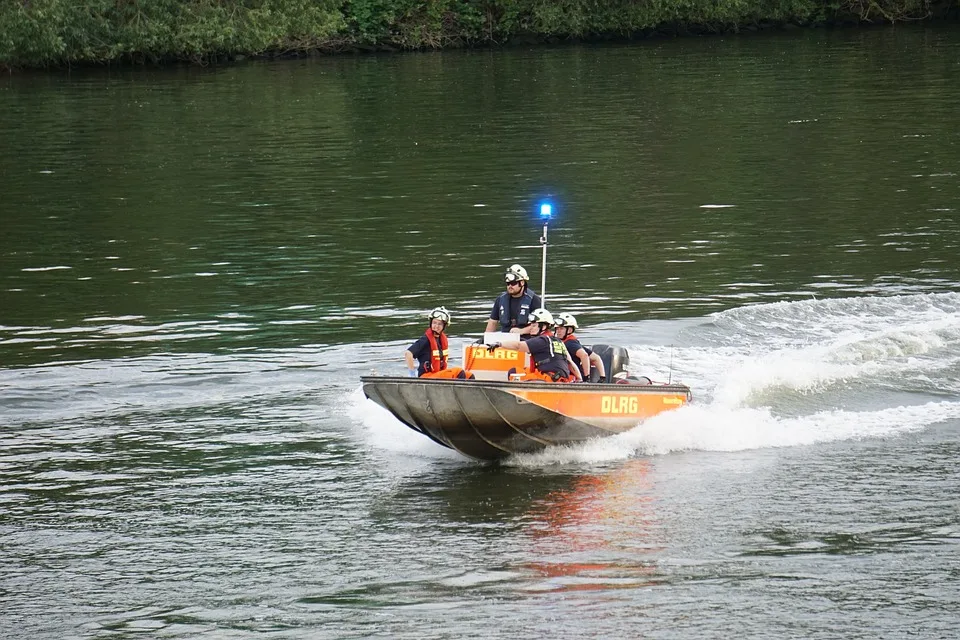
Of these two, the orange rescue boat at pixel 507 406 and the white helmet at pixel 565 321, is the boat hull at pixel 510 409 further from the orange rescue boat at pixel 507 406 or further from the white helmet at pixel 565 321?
the white helmet at pixel 565 321

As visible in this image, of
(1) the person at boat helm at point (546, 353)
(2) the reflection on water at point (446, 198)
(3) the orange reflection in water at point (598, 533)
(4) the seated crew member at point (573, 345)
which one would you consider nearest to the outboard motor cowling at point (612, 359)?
(4) the seated crew member at point (573, 345)

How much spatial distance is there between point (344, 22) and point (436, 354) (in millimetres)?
63249

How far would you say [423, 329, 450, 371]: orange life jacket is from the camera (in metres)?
17.5

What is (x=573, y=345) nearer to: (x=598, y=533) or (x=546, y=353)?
(x=546, y=353)

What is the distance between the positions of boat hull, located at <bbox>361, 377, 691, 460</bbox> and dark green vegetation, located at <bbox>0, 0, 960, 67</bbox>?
53739 millimetres

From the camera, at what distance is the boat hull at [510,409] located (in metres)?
16.1

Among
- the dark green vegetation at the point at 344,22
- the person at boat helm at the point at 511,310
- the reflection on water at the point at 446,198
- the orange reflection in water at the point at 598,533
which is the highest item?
the dark green vegetation at the point at 344,22

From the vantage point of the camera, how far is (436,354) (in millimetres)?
17500

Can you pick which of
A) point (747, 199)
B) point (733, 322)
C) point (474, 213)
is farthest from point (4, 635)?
point (747, 199)

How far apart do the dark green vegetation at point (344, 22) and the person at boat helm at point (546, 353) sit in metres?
53.0

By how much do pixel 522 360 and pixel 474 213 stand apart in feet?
53.4

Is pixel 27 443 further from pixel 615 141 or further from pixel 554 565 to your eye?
pixel 615 141

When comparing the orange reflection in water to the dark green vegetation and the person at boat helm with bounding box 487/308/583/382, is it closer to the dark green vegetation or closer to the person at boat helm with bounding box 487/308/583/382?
the person at boat helm with bounding box 487/308/583/382

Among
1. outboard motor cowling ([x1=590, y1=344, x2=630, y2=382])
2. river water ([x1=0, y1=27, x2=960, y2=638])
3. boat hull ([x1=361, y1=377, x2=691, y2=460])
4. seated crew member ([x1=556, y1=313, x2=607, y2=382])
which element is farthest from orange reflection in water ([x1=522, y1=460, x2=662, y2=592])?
outboard motor cowling ([x1=590, y1=344, x2=630, y2=382])
